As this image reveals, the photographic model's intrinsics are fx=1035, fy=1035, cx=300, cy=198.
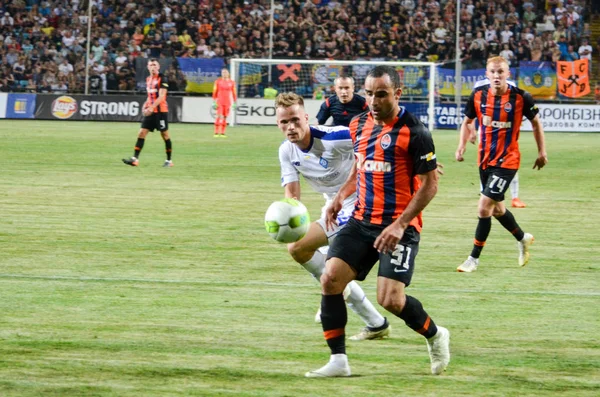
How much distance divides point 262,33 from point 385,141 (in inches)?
1475

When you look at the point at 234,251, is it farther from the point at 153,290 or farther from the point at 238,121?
the point at 238,121

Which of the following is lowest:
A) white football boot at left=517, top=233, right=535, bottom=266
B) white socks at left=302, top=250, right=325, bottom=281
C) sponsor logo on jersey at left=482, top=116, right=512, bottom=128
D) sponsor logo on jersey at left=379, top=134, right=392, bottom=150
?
white football boot at left=517, top=233, right=535, bottom=266

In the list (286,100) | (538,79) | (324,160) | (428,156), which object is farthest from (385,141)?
(538,79)

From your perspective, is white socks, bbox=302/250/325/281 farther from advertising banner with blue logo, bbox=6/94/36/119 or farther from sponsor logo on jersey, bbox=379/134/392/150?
advertising banner with blue logo, bbox=6/94/36/119

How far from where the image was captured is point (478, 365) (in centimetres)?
670

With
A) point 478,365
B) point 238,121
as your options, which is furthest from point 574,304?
point 238,121

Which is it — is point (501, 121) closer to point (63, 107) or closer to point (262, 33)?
point (63, 107)

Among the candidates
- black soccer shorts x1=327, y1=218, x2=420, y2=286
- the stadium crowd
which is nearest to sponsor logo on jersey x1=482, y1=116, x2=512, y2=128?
black soccer shorts x1=327, y1=218, x2=420, y2=286

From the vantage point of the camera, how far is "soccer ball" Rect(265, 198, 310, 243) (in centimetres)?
704

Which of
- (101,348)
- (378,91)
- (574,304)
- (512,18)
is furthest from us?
(512,18)

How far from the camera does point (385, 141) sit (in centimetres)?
665

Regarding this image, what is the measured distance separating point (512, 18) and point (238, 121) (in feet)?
42.6

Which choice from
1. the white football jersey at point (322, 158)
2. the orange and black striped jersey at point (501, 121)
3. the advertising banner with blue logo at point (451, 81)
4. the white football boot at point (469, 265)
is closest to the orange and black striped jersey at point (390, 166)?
the white football jersey at point (322, 158)

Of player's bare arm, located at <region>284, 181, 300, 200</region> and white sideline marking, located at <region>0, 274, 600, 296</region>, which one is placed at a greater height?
player's bare arm, located at <region>284, 181, 300, 200</region>
